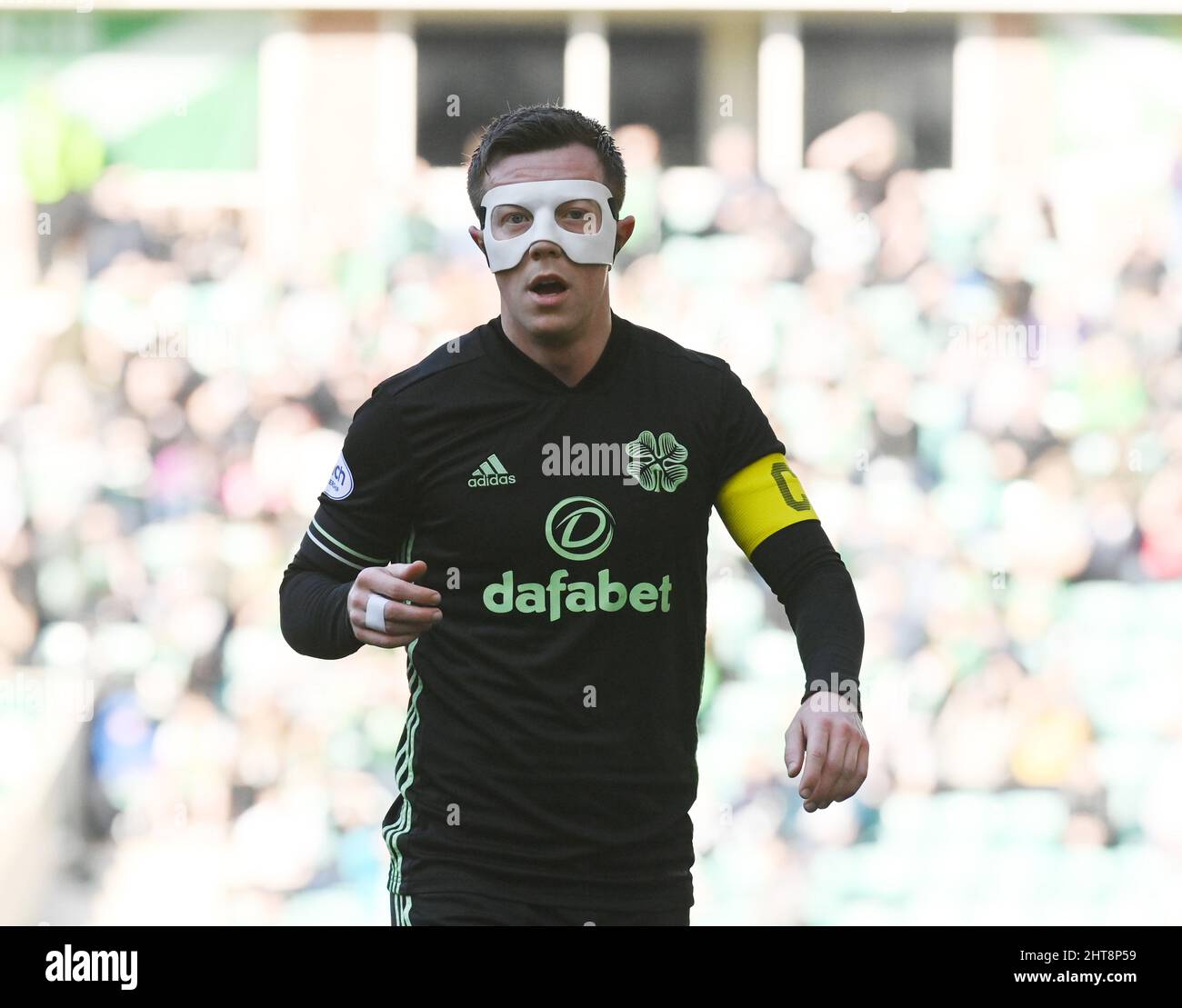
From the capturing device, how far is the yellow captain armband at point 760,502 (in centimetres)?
274

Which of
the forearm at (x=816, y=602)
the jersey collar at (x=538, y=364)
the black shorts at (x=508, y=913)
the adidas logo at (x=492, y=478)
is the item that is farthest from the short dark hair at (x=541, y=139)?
the black shorts at (x=508, y=913)

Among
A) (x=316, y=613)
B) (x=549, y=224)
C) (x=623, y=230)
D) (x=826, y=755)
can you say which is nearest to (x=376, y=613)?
(x=316, y=613)

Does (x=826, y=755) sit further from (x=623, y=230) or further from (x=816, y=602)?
(x=623, y=230)

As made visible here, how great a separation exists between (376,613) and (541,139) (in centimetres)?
101

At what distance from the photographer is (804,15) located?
559 centimetres

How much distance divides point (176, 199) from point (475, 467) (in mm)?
3445

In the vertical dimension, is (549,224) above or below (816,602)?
above

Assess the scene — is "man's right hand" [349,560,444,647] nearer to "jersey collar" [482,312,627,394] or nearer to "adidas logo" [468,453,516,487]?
"adidas logo" [468,453,516,487]

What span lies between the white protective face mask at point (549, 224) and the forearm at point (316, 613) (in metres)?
0.65

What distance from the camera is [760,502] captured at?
2750 millimetres

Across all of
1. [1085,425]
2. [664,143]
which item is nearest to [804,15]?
[664,143]

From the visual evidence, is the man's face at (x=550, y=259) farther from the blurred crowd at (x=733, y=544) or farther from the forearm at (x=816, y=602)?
the blurred crowd at (x=733, y=544)

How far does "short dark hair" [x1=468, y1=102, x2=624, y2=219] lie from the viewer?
2893 mm

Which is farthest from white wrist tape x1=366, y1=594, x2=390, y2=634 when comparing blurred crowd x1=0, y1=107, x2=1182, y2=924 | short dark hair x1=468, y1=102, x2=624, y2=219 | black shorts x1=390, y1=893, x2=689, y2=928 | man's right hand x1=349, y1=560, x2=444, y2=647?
blurred crowd x1=0, y1=107, x2=1182, y2=924
